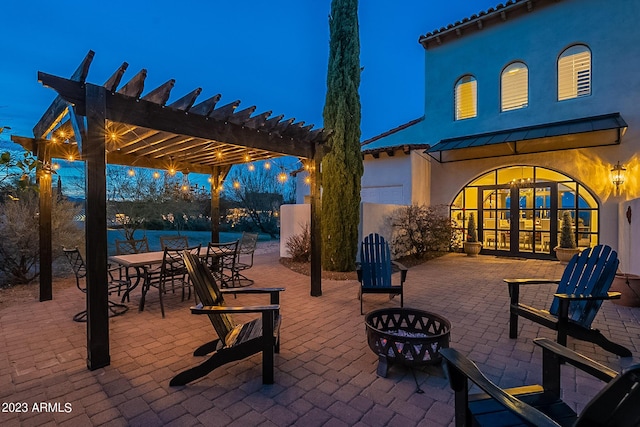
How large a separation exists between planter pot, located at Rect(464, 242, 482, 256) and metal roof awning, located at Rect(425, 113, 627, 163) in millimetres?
2786

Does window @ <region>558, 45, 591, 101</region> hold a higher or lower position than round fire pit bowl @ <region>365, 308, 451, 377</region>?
higher

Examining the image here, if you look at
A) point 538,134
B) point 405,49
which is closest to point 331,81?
point 538,134

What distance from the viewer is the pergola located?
2.77 meters

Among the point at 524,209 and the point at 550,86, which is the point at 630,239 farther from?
the point at 550,86

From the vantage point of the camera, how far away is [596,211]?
8117 mm

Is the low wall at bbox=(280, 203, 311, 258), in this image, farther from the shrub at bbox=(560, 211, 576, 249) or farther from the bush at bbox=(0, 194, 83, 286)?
the shrub at bbox=(560, 211, 576, 249)

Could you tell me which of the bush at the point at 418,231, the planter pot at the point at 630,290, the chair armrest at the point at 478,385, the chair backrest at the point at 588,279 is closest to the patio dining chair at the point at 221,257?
the chair armrest at the point at 478,385

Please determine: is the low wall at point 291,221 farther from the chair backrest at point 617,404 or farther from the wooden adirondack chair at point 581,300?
the chair backrest at point 617,404

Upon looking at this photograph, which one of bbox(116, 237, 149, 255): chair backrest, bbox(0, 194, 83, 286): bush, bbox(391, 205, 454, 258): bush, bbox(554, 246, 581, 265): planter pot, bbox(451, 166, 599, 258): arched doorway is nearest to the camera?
bbox(116, 237, 149, 255): chair backrest

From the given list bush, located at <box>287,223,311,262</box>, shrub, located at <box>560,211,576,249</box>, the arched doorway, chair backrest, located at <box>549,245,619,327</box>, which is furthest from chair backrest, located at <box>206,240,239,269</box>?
shrub, located at <box>560,211,576,249</box>

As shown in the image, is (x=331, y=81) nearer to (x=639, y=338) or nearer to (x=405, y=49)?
(x=639, y=338)

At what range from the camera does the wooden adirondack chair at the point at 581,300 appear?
2836mm

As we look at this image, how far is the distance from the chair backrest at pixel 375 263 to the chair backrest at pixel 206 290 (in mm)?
2273

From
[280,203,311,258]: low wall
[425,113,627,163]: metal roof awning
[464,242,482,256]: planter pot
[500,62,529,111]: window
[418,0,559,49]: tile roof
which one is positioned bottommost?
[464,242,482,256]: planter pot
